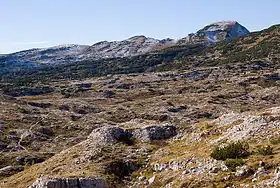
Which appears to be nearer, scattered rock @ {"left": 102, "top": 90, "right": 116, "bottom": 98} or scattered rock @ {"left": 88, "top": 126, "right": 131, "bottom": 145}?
scattered rock @ {"left": 88, "top": 126, "right": 131, "bottom": 145}

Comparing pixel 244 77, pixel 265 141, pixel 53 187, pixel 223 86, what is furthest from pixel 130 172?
pixel 244 77

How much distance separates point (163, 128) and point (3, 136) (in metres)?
66.7

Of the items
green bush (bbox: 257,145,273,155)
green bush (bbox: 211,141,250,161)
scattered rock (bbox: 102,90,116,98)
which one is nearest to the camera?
green bush (bbox: 257,145,273,155)

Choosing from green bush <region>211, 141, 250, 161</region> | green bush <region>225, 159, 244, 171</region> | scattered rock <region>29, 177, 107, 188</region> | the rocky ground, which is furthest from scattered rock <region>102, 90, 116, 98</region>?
green bush <region>225, 159, 244, 171</region>

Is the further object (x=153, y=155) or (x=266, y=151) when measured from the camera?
(x=153, y=155)

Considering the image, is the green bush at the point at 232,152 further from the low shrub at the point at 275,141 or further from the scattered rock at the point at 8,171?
the scattered rock at the point at 8,171

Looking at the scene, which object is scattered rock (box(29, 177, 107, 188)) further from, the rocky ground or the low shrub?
the low shrub

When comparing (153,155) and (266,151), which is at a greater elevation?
(266,151)

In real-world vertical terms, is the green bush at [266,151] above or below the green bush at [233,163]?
above

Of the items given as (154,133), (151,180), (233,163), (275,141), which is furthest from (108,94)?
(233,163)

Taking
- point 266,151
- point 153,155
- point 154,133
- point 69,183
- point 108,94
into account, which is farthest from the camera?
point 108,94

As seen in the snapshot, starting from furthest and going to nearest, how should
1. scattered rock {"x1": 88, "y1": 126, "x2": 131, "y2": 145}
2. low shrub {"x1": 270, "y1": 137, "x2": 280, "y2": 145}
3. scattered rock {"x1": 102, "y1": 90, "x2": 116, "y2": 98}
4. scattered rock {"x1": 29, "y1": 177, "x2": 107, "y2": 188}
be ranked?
scattered rock {"x1": 102, "y1": 90, "x2": 116, "y2": 98} → scattered rock {"x1": 88, "y1": 126, "x2": 131, "y2": 145} → scattered rock {"x1": 29, "y1": 177, "x2": 107, "y2": 188} → low shrub {"x1": 270, "y1": 137, "x2": 280, "y2": 145}

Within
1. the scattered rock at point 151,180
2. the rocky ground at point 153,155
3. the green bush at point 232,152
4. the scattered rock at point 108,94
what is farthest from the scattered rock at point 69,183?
the scattered rock at point 108,94

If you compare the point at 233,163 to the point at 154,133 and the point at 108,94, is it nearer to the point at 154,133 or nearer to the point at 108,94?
the point at 154,133
